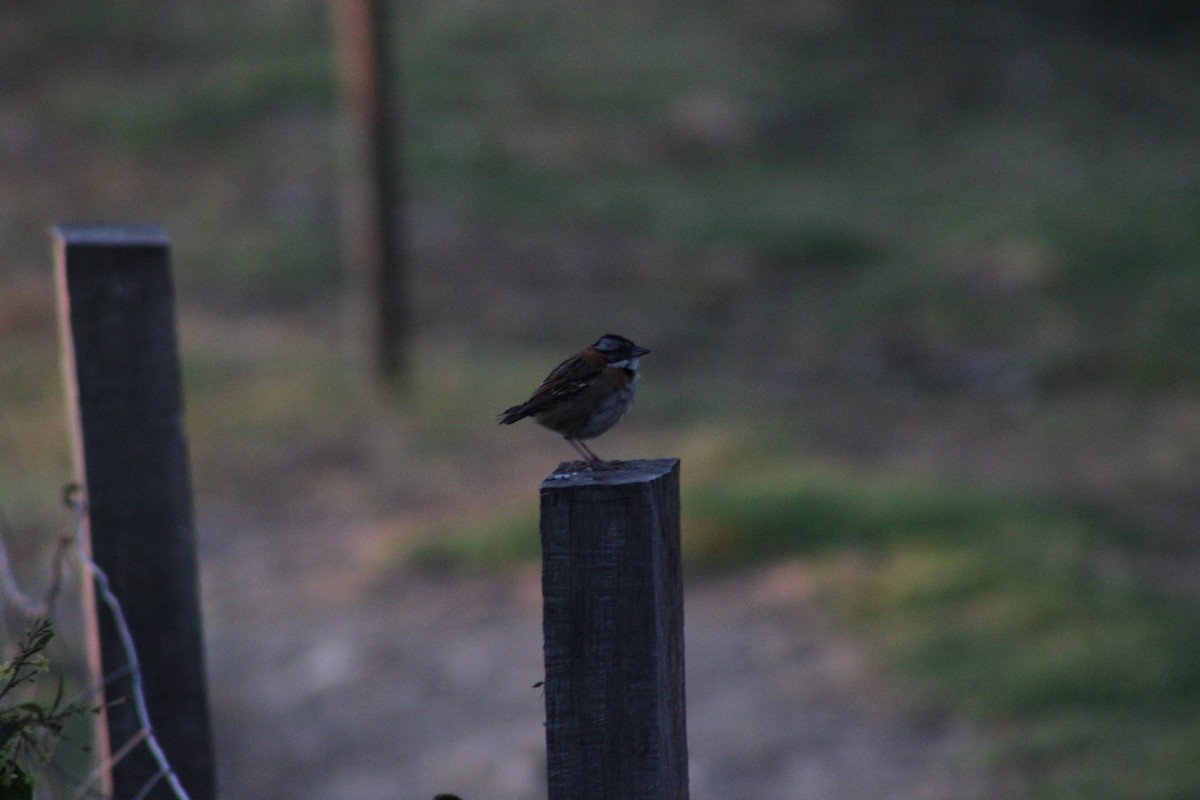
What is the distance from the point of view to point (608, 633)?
213 centimetres

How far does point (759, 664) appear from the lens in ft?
24.4

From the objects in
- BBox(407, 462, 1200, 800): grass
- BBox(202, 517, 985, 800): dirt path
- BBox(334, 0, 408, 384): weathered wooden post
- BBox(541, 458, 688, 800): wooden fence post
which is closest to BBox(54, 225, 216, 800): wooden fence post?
BBox(541, 458, 688, 800): wooden fence post

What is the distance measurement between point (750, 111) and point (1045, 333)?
681 centimetres

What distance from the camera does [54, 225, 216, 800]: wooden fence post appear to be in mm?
3176

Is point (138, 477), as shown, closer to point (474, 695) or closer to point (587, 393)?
point (587, 393)

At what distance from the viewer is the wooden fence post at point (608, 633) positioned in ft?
6.93

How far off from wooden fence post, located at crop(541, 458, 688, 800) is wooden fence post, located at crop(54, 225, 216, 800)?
1.38 meters

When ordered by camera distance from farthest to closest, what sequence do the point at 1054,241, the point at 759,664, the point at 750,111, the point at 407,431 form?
the point at 750,111
the point at 1054,241
the point at 407,431
the point at 759,664

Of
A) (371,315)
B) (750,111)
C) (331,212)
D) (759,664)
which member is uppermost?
(750,111)

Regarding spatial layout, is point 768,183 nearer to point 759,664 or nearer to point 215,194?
point 215,194

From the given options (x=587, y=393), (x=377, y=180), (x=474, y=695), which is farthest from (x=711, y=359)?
(x=587, y=393)

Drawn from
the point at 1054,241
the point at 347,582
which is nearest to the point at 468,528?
the point at 347,582

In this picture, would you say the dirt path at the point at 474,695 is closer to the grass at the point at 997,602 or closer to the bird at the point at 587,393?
the grass at the point at 997,602

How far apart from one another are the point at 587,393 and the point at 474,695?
13.4ft
